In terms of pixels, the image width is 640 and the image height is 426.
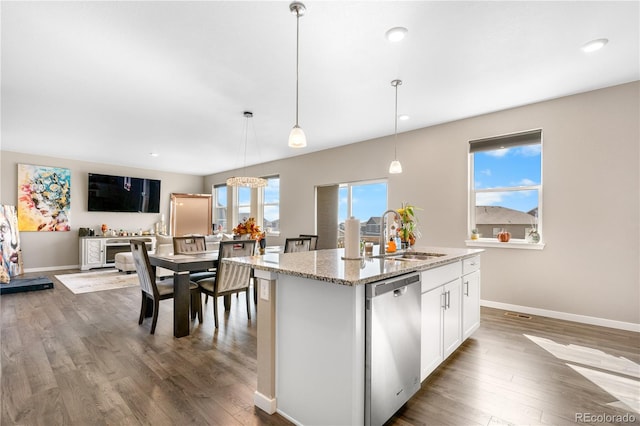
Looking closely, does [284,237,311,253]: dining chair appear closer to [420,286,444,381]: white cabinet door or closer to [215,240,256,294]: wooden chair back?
[215,240,256,294]: wooden chair back

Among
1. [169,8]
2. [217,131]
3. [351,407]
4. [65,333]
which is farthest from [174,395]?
[217,131]

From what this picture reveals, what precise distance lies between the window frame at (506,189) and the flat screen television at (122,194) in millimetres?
7894

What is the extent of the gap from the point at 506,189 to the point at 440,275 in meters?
2.56

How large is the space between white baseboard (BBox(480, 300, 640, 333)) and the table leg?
150 inches

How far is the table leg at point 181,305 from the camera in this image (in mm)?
3100

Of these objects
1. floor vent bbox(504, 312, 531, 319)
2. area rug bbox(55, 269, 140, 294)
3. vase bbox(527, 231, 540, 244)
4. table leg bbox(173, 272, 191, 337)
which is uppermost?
vase bbox(527, 231, 540, 244)

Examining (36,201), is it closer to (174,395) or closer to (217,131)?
(217,131)

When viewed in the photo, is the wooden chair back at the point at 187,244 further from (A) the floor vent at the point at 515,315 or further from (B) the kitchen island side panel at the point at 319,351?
(A) the floor vent at the point at 515,315

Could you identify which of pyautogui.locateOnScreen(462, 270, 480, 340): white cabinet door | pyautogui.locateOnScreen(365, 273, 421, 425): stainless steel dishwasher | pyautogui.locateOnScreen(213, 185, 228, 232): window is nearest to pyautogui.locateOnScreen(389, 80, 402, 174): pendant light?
pyautogui.locateOnScreen(462, 270, 480, 340): white cabinet door

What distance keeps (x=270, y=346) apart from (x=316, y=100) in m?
2.87

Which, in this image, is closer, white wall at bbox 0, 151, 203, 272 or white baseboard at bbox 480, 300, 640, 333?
white baseboard at bbox 480, 300, 640, 333

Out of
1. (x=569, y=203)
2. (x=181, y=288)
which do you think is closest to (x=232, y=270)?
(x=181, y=288)

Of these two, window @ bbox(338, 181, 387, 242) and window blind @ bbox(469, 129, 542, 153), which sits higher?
window blind @ bbox(469, 129, 542, 153)

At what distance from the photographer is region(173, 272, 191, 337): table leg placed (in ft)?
10.2
